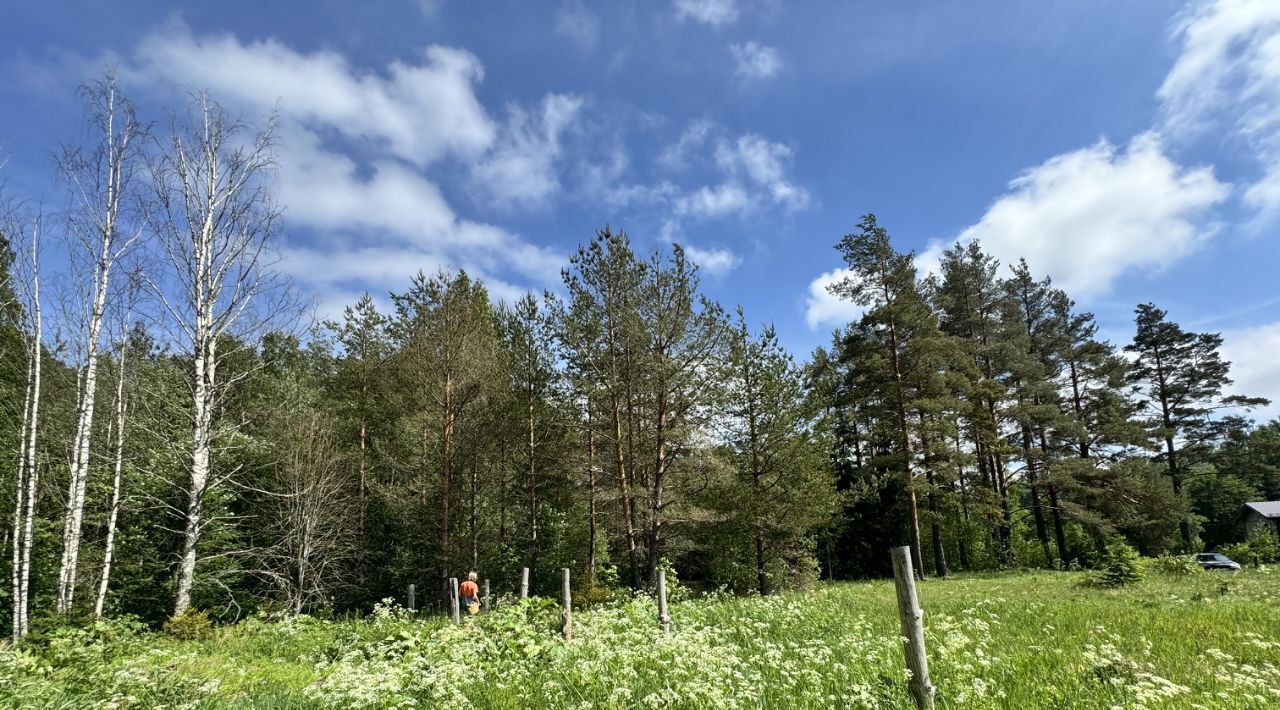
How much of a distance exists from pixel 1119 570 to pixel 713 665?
53.4ft

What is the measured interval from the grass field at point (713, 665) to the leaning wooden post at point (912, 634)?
16cm

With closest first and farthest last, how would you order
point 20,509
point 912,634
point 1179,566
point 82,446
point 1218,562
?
point 912,634 → point 82,446 → point 20,509 → point 1179,566 → point 1218,562

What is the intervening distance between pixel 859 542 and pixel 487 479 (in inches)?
800

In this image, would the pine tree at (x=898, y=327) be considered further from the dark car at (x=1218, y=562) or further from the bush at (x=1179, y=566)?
the dark car at (x=1218, y=562)

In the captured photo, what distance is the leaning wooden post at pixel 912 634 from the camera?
449cm

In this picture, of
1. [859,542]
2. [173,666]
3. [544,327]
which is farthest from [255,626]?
[859,542]

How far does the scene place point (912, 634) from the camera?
4.62 metres

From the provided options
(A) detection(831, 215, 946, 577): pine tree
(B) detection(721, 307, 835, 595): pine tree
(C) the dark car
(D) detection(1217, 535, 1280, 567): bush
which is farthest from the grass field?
(C) the dark car

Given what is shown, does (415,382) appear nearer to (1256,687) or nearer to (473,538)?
(473,538)

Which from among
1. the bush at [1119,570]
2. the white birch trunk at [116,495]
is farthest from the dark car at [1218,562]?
the white birch trunk at [116,495]

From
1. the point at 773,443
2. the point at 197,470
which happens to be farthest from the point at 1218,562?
the point at 197,470

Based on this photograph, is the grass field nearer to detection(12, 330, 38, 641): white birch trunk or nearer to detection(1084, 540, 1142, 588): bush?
detection(12, 330, 38, 641): white birch trunk

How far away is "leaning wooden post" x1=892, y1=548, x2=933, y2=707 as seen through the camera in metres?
4.49

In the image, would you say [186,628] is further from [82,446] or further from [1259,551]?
[1259,551]
